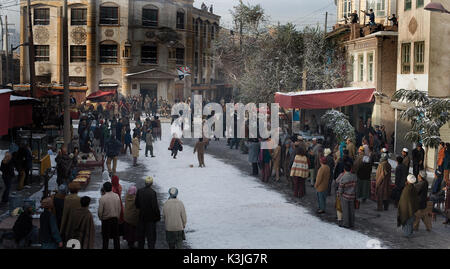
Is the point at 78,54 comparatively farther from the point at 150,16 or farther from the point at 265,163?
the point at 265,163

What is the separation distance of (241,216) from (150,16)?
4652cm

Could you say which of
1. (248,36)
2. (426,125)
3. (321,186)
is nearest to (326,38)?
(248,36)

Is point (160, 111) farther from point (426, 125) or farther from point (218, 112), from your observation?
point (426, 125)

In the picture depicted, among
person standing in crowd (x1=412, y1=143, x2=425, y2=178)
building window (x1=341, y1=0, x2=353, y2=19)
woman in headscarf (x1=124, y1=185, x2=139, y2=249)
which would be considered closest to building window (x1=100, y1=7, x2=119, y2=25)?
building window (x1=341, y1=0, x2=353, y2=19)

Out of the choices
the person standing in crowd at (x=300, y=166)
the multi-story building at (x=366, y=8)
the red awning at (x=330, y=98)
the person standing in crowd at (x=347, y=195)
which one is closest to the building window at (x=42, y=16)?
the multi-story building at (x=366, y=8)

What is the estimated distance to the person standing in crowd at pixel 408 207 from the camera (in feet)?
43.2

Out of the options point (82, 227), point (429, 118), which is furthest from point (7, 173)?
point (429, 118)

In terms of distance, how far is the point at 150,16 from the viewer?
58969mm

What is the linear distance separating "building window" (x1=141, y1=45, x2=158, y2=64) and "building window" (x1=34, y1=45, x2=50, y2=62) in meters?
9.26

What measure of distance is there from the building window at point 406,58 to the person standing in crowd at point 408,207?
14982mm

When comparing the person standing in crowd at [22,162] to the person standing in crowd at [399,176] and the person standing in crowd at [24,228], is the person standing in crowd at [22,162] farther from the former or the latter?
the person standing in crowd at [399,176]

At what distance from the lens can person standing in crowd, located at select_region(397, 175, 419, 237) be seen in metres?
13.2

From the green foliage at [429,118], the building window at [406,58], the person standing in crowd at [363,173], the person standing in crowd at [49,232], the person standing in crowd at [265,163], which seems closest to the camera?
the person standing in crowd at [49,232]

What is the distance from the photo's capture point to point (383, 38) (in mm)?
30891
